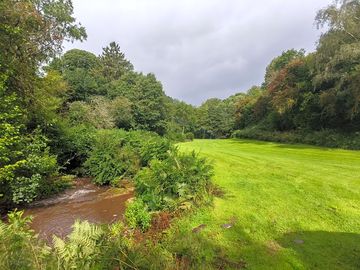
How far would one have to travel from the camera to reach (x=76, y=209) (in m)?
9.38

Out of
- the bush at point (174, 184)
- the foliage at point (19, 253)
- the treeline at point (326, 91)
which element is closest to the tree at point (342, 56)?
the treeline at point (326, 91)

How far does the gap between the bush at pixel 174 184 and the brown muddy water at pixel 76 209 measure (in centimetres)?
159

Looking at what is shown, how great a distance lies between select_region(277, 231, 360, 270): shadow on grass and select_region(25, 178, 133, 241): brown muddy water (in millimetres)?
5060

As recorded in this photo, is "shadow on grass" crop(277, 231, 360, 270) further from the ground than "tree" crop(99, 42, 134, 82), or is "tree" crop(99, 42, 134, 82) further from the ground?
"tree" crop(99, 42, 134, 82)

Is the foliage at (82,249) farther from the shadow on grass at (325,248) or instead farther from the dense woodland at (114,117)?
the shadow on grass at (325,248)

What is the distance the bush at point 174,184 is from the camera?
265 inches

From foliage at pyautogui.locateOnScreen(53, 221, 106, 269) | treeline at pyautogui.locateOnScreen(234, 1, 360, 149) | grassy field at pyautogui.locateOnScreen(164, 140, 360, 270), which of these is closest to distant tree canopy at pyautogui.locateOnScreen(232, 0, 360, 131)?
treeline at pyautogui.locateOnScreen(234, 1, 360, 149)

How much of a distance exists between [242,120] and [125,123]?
68.7ft

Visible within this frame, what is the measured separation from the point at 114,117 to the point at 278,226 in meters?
25.9

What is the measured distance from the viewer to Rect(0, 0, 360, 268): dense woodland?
7.51 m

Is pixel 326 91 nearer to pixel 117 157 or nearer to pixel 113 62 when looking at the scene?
pixel 117 157

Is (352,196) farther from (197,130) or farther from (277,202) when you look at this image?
(197,130)

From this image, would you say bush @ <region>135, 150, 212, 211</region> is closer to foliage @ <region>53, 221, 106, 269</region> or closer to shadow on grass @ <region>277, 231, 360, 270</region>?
shadow on grass @ <region>277, 231, 360, 270</region>

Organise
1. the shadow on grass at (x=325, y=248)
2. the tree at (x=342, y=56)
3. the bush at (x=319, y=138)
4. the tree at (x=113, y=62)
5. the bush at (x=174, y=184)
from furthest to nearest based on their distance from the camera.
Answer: the tree at (x=113, y=62), the bush at (x=319, y=138), the tree at (x=342, y=56), the bush at (x=174, y=184), the shadow on grass at (x=325, y=248)
